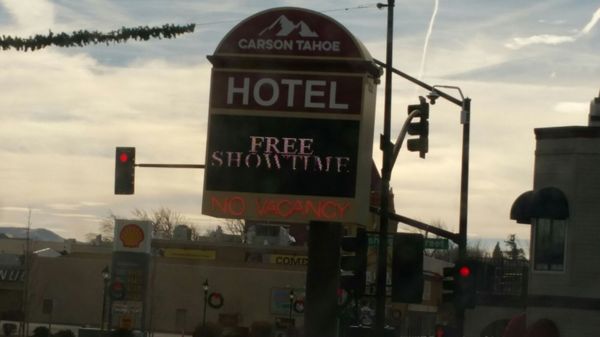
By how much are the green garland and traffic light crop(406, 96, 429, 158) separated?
18476mm

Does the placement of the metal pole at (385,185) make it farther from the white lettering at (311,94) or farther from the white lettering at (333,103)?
the white lettering at (311,94)

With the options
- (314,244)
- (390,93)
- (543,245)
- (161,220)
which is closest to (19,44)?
(314,244)

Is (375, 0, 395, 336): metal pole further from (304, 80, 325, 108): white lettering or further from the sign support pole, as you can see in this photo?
(304, 80, 325, 108): white lettering

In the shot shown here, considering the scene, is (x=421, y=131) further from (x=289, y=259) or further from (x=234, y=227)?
(x=234, y=227)

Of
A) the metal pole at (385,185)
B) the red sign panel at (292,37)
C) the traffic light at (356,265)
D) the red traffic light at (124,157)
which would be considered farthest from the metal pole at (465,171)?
the red traffic light at (124,157)

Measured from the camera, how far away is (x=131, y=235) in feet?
149

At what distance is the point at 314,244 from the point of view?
2102 cm

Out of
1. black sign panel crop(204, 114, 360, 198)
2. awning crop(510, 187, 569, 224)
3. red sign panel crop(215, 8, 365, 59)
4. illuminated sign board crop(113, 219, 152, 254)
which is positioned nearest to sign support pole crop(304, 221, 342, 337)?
black sign panel crop(204, 114, 360, 198)

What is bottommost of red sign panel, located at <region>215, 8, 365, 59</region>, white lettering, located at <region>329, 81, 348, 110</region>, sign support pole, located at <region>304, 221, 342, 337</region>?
sign support pole, located at <region>304, 221, 342, 337</region>

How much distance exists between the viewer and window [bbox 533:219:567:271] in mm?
27281

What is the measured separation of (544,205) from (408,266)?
9.29 meters

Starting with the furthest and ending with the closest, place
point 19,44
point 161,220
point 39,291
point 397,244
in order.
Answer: point 161,220, point 39,291, point 397,244, point 19,44

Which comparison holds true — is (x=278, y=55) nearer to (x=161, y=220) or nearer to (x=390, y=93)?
(x=390, y=93)

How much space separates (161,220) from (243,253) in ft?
203
